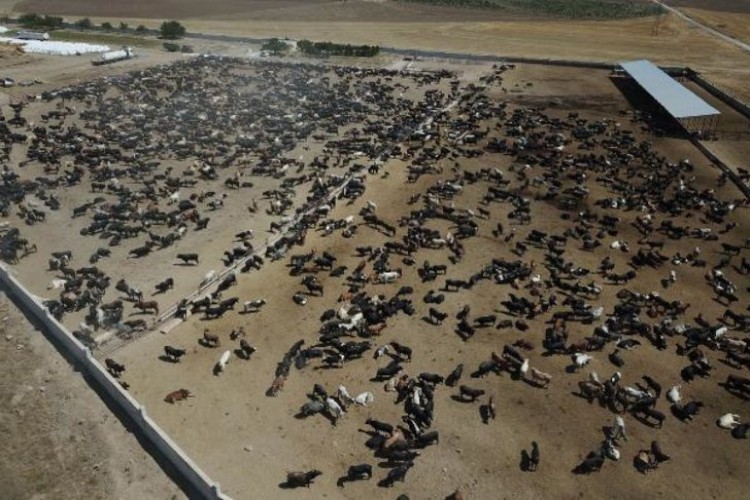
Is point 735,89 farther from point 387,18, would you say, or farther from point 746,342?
point 387,18

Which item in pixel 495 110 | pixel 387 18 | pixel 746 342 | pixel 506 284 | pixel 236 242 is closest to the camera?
pixel 746 342

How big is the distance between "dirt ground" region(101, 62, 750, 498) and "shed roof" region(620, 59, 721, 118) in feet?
81.1

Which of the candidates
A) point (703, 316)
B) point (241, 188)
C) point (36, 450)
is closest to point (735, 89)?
point (703, 316)

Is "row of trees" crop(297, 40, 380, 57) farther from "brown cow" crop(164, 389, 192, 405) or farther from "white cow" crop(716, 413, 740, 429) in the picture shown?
"white cow" crop(716, 413, 740, 429)

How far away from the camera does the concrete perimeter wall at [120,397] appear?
19.4m

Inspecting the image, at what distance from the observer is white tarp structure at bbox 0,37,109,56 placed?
279ft

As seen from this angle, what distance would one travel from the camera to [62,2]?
132125 mm

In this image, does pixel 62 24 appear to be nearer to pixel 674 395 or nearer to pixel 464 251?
pixel 464 251

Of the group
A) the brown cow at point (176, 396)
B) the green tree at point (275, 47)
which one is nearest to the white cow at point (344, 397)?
the brown cow at point (176, 396)

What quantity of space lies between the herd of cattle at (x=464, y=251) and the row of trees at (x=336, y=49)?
26947 mm

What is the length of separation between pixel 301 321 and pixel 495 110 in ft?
129

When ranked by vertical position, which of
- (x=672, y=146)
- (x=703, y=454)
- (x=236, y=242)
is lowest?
(x=703, y=454)

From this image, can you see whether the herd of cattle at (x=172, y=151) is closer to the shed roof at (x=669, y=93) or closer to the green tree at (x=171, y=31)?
the shed roof at (x=669, y=93)

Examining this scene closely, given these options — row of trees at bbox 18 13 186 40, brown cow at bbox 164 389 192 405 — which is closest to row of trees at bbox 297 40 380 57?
row of trees at bbox 18 13 186 40
